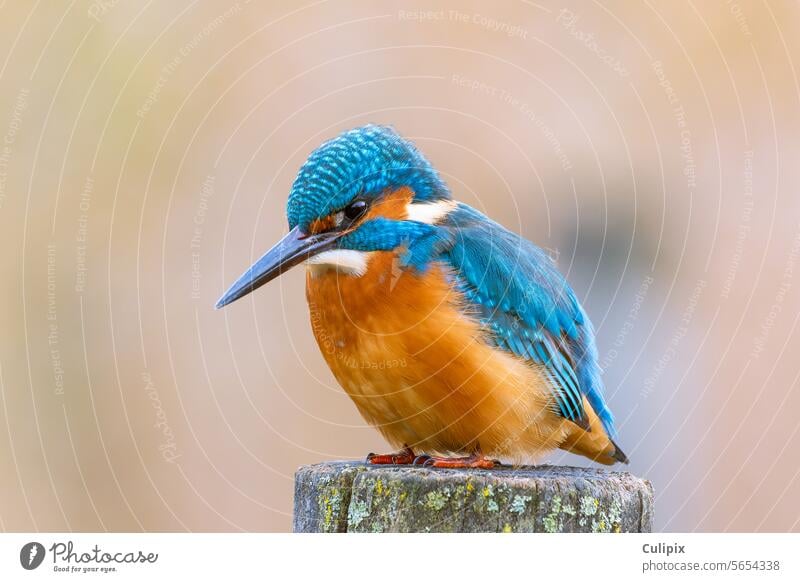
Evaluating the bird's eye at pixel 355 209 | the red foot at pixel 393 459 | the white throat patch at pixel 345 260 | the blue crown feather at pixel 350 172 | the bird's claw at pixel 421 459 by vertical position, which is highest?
the blue crown feather at pixel 350 172

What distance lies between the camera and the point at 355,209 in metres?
4.26

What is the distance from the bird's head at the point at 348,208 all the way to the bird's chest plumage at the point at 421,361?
124 mm

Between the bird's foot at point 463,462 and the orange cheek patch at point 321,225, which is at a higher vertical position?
the orange cheek patch at point 321,225

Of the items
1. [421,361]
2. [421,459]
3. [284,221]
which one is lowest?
[421,459]

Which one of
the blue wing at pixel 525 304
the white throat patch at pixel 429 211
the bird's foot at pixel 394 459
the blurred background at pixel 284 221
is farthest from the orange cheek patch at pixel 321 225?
the blurred background at pixel 284 221

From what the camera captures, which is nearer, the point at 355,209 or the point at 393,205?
the point at 355,209

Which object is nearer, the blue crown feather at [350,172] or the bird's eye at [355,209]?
the blue crown feather at [350,172]

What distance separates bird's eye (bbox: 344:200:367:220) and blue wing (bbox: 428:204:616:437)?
44 centimetres

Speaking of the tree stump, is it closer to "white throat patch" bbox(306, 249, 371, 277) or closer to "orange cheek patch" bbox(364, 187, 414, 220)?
"white throat patch" bbox(306, 249, 371, 277)

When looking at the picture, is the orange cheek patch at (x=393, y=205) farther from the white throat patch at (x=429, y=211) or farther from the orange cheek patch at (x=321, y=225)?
the orange cheek patch at (x=321, y=225)

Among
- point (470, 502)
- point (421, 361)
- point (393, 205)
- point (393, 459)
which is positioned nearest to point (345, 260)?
point (393, 205)

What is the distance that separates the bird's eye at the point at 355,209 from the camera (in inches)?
167
